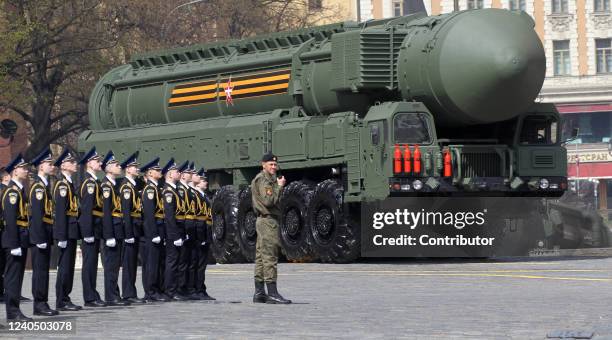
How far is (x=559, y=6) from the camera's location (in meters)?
87.7

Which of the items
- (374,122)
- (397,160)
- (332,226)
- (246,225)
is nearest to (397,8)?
(246,225)

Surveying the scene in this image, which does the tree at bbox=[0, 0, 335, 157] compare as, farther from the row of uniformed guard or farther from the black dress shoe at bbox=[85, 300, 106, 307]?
the black dress shoe at bbox=[85, 300, 106, 307]

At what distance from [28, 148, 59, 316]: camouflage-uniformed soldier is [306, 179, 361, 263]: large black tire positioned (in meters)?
11.5

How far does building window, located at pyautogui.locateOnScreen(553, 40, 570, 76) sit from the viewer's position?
283ft

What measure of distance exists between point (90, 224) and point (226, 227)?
13029 millimetres

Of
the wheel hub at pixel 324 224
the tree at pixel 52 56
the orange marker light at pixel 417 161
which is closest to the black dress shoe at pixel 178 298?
the orange marker light at pixel 417 161

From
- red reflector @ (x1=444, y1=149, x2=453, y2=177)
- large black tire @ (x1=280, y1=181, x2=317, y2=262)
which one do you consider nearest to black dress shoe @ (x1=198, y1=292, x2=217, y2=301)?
red reflector @ (x1=444, y1=149, x2=453, y2=177)

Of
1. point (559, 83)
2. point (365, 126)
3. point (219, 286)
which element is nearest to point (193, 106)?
point (365, 126)

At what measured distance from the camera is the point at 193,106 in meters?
34.8

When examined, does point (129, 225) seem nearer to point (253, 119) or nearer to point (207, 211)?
point (207, 211)

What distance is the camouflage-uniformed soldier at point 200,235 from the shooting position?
21.1 m

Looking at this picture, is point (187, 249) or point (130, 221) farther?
point (187, 249)

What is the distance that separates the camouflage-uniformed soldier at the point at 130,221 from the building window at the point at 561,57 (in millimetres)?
66636

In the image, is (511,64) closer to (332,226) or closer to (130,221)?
(332,226)
